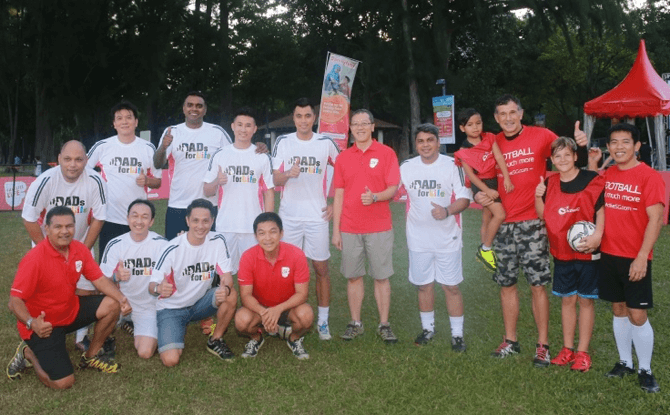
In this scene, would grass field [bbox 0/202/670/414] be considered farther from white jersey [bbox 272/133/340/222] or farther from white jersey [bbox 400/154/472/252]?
white jersey [bbox 272/133/340/222]

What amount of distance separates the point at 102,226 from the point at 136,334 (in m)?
1.19

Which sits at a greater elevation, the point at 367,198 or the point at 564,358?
the point at 367,198

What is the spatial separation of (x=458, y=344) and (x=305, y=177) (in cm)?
229

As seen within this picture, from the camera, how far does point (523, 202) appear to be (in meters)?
4.67

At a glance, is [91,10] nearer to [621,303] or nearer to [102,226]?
[102,226]

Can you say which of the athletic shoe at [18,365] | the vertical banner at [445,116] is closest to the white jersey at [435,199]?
the athletic shoe at [18,365]

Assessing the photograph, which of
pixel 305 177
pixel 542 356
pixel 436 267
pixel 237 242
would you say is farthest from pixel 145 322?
pixel 542 356

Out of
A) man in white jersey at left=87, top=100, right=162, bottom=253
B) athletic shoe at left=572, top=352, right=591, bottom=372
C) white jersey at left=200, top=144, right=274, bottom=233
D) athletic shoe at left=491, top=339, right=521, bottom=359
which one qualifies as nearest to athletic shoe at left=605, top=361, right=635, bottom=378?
athletic shoe at left=572, top=352, right=591, bottom=372

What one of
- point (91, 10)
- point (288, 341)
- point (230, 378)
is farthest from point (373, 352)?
point (91, 10)

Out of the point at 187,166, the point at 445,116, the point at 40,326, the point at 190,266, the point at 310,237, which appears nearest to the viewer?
the point at 40,326

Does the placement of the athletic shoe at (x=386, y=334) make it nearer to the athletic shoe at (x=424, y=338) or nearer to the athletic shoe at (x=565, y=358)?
the athletic shoe at (x=424, y=338)

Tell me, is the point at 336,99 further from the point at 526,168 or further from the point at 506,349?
the point at 506,349

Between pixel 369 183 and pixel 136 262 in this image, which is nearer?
pixel 136 262

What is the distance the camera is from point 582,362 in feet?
14.9
